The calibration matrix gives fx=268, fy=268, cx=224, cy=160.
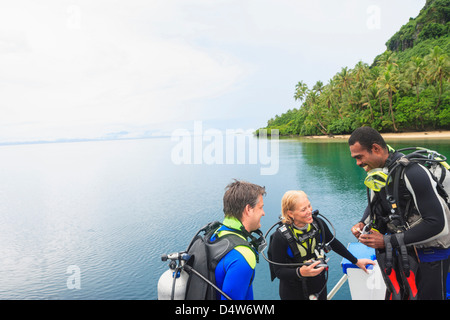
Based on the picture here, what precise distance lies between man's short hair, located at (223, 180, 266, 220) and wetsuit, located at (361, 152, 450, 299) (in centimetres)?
109

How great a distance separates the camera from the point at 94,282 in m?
8.39

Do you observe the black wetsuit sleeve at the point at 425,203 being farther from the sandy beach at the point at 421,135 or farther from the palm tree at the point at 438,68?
the palm tree at the point at 438,68

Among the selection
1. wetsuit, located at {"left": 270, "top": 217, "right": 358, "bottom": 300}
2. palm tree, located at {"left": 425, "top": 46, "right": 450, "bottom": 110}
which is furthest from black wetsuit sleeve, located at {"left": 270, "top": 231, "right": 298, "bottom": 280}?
palm tree, located at {"left": 425, "top": 46, "right": 450, "bottom": 110}

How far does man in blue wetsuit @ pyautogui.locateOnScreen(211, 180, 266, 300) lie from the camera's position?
1655mm

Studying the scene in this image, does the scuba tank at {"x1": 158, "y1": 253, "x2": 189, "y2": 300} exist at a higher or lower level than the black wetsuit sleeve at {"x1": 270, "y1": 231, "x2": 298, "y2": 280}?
higher

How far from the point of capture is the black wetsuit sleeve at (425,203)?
188 cm

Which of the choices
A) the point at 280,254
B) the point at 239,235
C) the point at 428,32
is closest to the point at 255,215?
the point at 239,235

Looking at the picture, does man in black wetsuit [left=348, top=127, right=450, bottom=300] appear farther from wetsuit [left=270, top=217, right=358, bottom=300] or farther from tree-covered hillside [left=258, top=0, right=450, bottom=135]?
tree-covered hillside [left=258, top=0, right=450, bottom=135]

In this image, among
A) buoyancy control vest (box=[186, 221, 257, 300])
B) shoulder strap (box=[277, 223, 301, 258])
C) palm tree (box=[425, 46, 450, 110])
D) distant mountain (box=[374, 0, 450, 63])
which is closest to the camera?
buoyancy control vest (box=[186, 221, 257, 300])

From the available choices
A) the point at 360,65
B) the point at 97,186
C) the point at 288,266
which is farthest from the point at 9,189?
the point at 360,65

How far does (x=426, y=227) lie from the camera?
1911mm

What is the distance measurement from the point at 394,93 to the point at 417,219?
56.1 meters
